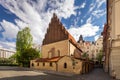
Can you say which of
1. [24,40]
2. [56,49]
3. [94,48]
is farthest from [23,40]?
[94,48]

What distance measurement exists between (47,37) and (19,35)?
15080 millimetres

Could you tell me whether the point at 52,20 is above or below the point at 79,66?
above

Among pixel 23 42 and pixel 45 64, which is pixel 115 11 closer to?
pixel 45 64

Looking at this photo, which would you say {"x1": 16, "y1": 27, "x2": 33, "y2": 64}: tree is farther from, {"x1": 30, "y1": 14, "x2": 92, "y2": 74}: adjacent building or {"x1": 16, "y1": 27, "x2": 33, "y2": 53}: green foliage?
{"x1": 30, "y1": 14, "x2": 92, "y2": 74}: adjacent building

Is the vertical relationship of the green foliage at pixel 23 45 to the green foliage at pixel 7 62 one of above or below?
above

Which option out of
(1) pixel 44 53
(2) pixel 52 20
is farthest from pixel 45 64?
(2) pixel 52 20

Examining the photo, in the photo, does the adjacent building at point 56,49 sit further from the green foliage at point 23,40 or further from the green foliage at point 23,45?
the green foliage at point 23,40

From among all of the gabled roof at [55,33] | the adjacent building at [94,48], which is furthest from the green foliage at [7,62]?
the adjacent building at [94,48]

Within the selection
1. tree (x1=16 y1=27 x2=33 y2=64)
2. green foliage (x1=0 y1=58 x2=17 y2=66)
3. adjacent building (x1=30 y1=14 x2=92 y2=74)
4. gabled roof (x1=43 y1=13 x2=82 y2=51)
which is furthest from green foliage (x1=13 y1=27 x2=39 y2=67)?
gabled roof (x1=43 y1=13 x2=82 y2=51)

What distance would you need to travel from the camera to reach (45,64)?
38.5m

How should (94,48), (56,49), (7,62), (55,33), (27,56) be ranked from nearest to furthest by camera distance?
(56,49) → (55,33) → (27,56) → (7,62) → (94,48)

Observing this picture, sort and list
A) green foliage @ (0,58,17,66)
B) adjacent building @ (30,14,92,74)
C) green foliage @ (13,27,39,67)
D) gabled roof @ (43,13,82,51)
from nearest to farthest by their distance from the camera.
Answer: adjacent building @ (30,14,92,74) < gabled roof @ (43,13,82,51) < green foliage @ (13,27,39,67) < green foliage @ (0,58,17,66)

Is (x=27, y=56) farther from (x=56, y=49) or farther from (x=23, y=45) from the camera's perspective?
(x=56, y=49)

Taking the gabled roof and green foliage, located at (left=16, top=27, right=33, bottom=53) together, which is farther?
green foliage, located at (left=16, top=27, right=33, bottom=53)
